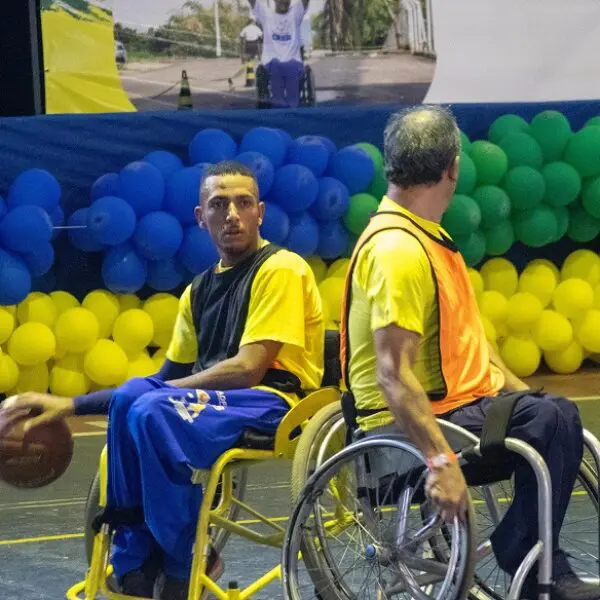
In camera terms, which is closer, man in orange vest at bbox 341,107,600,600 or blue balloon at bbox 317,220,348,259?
man in orange vest at bbox 341,107,600,600

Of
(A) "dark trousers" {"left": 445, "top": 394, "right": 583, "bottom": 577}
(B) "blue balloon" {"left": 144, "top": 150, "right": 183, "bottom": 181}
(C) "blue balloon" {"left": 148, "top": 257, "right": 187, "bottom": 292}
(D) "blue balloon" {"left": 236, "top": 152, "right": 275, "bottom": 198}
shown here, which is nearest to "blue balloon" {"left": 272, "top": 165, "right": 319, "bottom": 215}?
(D) "blue balloon" {"left": 236, "top": 152, "right": 275, "bottom": 198}

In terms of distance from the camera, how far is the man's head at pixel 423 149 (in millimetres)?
3615

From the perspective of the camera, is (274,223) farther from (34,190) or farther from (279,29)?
(279,29)

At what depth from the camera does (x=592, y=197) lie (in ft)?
27.8

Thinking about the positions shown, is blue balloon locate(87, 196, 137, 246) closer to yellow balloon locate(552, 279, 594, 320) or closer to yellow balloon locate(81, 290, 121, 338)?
yellow balloon locate(81, 290, 121, 338)

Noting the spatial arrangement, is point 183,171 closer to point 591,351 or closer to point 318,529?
point 591,351

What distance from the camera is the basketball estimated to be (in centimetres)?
405

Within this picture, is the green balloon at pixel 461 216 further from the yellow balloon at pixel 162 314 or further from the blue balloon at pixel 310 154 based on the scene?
the yellow balloon at pixel 162 314

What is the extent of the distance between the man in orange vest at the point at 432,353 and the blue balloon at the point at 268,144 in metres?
4.09

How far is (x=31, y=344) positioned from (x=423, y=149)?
14.0 ft

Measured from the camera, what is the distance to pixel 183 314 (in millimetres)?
4547

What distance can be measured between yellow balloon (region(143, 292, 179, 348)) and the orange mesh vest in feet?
13.9

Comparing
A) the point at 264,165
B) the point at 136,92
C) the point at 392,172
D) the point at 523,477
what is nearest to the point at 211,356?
the point at 392,172

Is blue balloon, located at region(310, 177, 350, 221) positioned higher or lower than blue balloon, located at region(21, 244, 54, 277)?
higher
